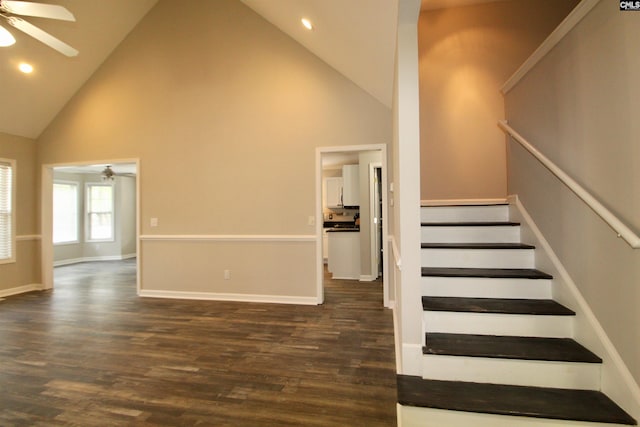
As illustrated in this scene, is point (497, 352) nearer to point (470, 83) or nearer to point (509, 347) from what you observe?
point (509, 347)

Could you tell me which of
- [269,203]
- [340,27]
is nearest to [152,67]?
[269,203]

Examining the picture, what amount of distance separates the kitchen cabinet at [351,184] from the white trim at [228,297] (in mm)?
2688

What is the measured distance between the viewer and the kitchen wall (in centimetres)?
821

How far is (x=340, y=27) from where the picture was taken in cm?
299

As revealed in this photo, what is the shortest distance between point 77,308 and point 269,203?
298 cm

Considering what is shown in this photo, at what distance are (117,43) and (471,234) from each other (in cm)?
586

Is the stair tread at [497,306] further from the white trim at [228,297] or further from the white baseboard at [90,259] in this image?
the white baseboard at [90,259]

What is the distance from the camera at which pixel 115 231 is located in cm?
906

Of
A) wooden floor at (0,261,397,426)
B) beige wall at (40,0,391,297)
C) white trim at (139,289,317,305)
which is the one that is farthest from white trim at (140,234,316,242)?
wooden floor at (0,261,397,426)

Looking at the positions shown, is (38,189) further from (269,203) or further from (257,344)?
(257,344)

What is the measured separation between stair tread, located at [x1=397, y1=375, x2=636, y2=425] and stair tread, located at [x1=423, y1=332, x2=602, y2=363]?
18 centimetres

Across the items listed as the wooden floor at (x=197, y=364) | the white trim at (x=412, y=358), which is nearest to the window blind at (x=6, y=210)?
the wooden floor at (x=197, y=364)

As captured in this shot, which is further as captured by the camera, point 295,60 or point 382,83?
point 295,60

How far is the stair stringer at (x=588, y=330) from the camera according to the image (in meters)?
1.60
